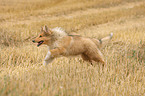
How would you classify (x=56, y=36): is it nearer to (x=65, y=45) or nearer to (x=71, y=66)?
(x=65, y=45)

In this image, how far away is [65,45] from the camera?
3.60 m

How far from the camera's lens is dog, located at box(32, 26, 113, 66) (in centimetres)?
347

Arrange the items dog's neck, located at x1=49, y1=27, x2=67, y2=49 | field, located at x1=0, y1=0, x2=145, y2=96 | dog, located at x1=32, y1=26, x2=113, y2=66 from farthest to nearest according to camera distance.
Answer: dog's neck, located at x1=49, y1=27, x2=67, y2=49 < dog, located at x1=32, y1=26, x2=113, y2=66 < field, located at x1=0, y1=0, x2=145, y2=96

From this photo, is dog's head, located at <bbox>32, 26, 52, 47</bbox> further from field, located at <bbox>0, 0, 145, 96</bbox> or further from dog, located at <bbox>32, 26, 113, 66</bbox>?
field, located at <bbox>0, 0, 145, 96</bbox>

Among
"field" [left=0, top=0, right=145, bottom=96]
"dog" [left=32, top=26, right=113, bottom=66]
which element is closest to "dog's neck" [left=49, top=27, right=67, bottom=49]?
"dog" [left=32, top=26, right=113, bottom=66]

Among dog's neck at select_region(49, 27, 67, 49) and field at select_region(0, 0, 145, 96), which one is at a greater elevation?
dog's neck at select_region(49, 27, 67, 49)

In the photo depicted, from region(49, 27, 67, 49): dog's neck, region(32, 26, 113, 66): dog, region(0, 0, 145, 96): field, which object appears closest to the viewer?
region(0, 0, 145, 96): field

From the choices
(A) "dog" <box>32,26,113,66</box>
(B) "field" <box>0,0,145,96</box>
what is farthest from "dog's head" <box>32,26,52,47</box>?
(B) "field" <box>0,0,145,96</box>

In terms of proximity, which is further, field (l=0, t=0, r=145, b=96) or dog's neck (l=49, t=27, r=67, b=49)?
dog's neck (l=49, t=27, r=67, b=49)

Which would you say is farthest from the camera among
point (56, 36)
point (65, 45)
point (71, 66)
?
point (71, 66)

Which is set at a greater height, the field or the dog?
the dog

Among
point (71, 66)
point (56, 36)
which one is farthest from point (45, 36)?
point (71, 66)

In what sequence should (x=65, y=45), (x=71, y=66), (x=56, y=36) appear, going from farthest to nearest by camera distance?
(x=71, y=66), (x=56, y=36), (x=65, y=45)

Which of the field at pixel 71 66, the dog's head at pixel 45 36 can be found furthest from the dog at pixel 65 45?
the field at pixel 71 66
